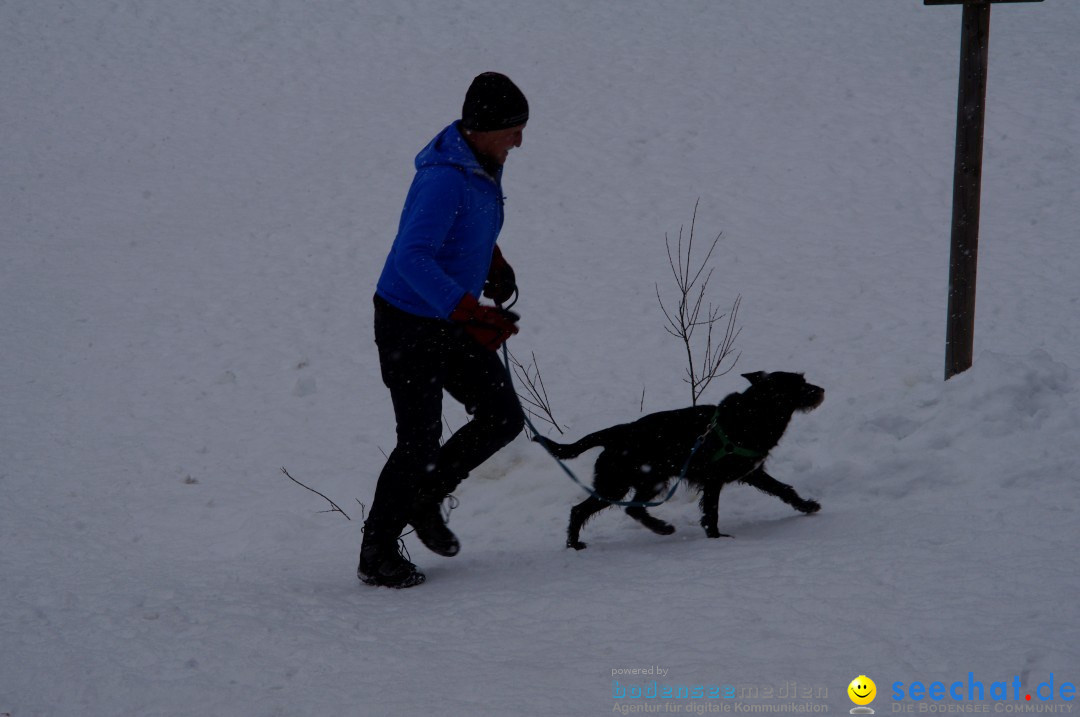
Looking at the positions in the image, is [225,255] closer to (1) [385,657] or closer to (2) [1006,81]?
(1) [385,657]

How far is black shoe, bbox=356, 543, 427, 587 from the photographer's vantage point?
3.74m

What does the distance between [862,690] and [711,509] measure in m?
1.71

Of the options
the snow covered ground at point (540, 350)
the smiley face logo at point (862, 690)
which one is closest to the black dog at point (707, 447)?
the snow covered ground at point (540, 350)

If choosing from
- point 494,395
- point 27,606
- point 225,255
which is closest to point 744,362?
point 494,395

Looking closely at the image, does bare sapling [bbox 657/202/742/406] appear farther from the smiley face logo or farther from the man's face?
the smiley face logo

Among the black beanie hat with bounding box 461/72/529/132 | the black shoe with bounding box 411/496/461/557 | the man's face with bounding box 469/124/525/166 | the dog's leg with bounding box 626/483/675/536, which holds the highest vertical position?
the black beanie hat with bounding box 461/72/529/132

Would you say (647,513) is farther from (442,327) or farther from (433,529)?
(442,327)

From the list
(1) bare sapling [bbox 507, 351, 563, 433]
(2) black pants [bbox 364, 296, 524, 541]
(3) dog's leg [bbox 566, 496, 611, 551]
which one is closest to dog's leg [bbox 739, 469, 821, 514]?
(3) dog's leg [bbox 566, 496, 611, 551]

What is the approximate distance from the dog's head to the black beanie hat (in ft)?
5.32

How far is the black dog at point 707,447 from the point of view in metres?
4.13

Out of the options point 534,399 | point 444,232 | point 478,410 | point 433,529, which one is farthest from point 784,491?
point 534,399

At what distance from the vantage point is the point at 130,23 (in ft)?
49.1

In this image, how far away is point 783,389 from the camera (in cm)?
419

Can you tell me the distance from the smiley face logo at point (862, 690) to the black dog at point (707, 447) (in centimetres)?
164
